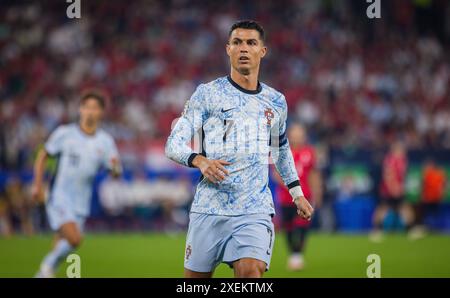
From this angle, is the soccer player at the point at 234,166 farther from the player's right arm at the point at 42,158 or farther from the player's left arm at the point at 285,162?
the player's right arm at the point at 42,158

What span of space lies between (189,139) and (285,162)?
3.35 feet

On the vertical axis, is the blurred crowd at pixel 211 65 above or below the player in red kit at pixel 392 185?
above

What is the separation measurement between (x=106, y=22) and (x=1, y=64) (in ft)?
12.9

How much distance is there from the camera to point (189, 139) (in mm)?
6422

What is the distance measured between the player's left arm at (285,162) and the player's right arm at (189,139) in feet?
2.22

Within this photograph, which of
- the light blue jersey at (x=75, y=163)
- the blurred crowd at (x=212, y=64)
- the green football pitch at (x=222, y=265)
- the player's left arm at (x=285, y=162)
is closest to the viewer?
the player's left arm at (x=285, y=162)

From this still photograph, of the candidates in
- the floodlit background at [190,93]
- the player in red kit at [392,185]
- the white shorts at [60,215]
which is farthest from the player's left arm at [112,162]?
the player in red kit at [392,185]

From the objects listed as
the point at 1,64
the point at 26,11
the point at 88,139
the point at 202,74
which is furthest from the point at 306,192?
the point at 26,11

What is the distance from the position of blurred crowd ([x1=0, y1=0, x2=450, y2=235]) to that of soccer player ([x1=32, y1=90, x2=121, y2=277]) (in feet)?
34.1

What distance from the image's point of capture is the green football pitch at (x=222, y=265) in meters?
12.3

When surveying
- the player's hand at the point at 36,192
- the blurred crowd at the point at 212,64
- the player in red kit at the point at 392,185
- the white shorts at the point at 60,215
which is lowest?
the white shorts at the point at 60,215

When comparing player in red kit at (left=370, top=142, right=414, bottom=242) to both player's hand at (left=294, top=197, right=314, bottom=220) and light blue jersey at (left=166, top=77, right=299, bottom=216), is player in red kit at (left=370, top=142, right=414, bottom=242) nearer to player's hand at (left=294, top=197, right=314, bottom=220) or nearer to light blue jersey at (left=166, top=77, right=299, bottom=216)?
player's hand at (left=294, top=197, right=314, bottom=220)

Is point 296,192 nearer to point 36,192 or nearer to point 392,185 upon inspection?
point 36,192

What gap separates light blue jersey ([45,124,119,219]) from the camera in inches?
420
